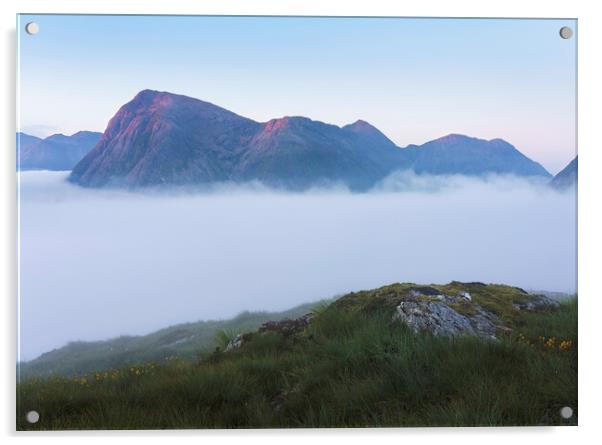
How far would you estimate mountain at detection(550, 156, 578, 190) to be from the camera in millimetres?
3717

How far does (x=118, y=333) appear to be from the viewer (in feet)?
11.8

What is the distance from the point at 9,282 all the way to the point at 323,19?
2625 millimetres

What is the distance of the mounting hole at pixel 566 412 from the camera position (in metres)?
3.46

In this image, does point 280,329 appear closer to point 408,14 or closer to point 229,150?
point 229,150

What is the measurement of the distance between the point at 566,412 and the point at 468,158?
5.56ft

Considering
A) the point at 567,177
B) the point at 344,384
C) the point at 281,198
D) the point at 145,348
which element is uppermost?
the point at 567,177

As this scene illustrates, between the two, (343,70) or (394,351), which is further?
(343,70)

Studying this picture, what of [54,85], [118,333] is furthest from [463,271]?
[54,85]

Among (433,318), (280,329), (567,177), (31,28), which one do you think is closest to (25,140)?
(31,28)

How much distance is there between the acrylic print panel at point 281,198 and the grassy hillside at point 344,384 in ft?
0.06

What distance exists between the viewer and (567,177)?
12.2 ft

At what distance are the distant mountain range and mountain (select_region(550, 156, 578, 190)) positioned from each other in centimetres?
9

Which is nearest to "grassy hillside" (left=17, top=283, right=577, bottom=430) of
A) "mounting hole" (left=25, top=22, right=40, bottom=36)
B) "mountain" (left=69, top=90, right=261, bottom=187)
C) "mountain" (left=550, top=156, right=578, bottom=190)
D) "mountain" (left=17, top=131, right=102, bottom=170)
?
"mountain" (left=550, top=156, right=578, bottom=190)
